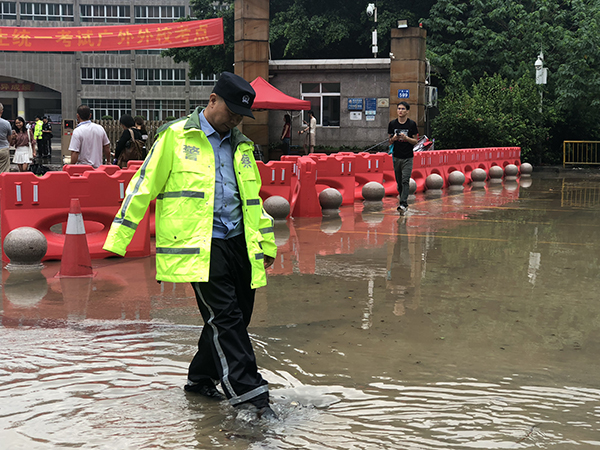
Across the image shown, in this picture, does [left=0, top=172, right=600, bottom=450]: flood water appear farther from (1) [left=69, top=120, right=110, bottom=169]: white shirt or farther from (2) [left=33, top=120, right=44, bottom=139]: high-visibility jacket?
(2) [left=33, top=120, right=44, bottom=139]: high-visibility jacket

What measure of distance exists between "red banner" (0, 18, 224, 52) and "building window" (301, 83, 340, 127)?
409 cm

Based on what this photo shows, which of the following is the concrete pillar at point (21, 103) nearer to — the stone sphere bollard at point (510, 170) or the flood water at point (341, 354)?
the stone sphere bollard at point (510, 170)

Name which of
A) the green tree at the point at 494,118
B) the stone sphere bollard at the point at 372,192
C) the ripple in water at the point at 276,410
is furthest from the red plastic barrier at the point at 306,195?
the green tree at the point at 494,118

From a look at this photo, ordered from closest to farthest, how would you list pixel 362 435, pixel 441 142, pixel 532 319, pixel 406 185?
pixel 362 435 < pixel 532 319 < pixel 406 185 < pixel 441 142

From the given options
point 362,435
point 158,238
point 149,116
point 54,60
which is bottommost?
point 362,435

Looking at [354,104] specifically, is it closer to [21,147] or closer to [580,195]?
[580,195]

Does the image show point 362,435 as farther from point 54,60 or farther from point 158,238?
point 54,60

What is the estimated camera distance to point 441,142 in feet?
96.0

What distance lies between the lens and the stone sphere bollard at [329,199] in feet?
43.1

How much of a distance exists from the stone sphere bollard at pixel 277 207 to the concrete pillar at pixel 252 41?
16.7 meters

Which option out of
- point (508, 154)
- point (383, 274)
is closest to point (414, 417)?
point (383, 274)

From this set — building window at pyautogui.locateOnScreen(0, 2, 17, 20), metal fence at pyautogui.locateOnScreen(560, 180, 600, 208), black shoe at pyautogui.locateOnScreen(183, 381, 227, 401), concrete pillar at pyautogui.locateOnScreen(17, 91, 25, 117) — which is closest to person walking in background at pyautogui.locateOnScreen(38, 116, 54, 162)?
metal fence at pyautogui.locateOnScreen(560, 180, 600, 208)

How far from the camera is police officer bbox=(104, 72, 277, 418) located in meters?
4.01

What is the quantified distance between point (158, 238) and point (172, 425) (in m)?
1.01
